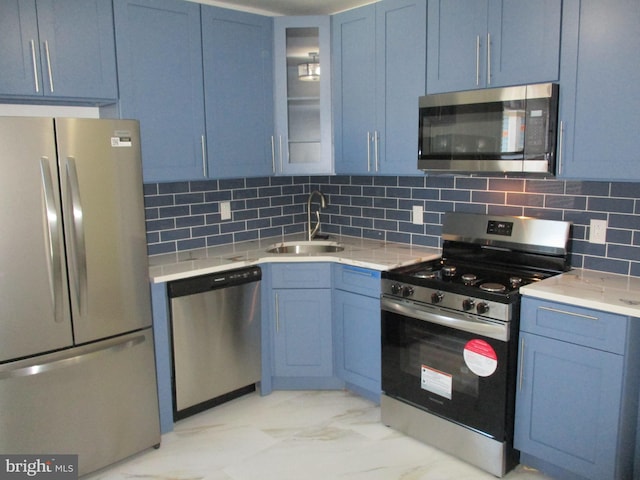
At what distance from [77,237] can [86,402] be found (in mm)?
748

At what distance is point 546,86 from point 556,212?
0.68 metres

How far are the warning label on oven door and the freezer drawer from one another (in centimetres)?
135

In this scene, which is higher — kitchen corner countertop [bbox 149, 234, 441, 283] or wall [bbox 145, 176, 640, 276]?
wall [bbox 145, 176, 640, 276]

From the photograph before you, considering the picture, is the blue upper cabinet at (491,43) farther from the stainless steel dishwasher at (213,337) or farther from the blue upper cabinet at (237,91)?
the stainless steel dishwasher at (213,337)

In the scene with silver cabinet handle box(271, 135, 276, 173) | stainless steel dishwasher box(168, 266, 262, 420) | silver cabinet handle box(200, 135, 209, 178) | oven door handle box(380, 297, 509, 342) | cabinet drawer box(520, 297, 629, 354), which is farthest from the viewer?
silver cabinet handle box(271, 135, 276, 173)

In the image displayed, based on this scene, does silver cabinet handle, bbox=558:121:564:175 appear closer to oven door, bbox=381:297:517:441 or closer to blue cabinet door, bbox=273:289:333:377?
oven door, bbox=381:297:517:441

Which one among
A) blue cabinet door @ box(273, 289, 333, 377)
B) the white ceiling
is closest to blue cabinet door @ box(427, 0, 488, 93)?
the white ceiling

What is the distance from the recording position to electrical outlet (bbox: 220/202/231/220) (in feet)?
11.7

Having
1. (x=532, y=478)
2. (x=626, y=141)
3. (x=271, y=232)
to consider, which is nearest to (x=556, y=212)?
(x=626, y=141)

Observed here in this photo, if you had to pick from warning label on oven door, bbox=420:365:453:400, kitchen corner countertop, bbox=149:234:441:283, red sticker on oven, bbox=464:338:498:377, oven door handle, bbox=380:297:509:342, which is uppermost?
kitchen corner countertop, bbox=149:234:441:283

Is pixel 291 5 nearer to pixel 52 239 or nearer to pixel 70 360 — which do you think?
pixel 52 239

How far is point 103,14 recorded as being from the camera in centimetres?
267

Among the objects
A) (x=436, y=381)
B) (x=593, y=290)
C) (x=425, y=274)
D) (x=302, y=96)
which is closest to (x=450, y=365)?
(x=436, y=381)

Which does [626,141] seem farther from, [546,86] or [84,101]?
[84,101]
